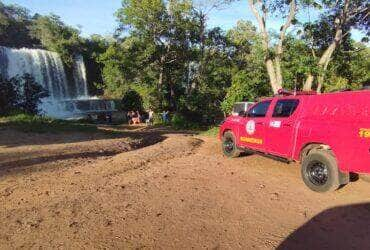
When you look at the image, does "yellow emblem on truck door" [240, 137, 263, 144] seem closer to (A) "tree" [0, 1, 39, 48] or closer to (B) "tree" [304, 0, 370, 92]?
(B) "tree" [304, 0, 370, 92]

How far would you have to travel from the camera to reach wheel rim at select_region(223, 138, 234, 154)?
11875mm

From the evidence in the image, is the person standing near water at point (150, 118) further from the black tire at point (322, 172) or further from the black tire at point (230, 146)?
the black tire at point (322, 172)

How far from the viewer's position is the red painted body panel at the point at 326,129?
7.29 metres

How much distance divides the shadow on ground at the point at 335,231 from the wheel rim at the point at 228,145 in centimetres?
492

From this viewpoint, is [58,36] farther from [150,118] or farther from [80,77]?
[150,118]

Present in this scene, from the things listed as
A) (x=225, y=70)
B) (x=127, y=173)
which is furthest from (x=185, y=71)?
(x=127, y=173)

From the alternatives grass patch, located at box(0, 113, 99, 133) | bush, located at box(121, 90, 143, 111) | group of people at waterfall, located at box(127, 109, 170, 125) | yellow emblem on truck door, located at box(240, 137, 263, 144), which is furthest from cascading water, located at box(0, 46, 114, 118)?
yellow emblem on truck door, located at box(240, 137, 263, 144)

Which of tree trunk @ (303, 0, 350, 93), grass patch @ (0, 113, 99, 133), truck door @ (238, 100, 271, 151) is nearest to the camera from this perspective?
truck door @ (238, 100, 271, 151)

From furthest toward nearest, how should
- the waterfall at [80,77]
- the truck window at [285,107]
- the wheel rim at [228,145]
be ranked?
1. the waterfall at [80,77]
2. the wheel rim at [228,145]
3. the truck window at [285,107]

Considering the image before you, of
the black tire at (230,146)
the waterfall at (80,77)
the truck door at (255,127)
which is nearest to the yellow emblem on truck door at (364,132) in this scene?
the truck door at (255,127)

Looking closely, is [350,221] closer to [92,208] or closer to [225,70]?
[92,208]

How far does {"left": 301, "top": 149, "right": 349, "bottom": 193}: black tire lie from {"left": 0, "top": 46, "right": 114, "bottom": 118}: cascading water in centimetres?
3264

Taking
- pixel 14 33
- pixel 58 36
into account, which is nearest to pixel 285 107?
pixel 58 36

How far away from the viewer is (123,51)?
33.2m
